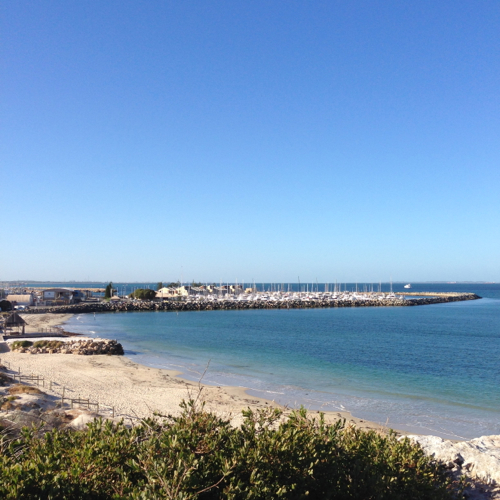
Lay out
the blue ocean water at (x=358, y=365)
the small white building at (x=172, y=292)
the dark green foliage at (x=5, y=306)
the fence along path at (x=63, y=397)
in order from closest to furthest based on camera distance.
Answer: the fence along path at (x=63, y=397), the blue ocean water at (x=358, y=365), the dark green foliage at (x=5, y=306), the small white building at (x=172, y=292)

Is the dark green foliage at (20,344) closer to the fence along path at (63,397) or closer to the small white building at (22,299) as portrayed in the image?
the fence along path at (63,397)

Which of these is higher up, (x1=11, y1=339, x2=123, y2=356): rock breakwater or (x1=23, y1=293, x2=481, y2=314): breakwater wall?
(x1=11, y1=339, x2=123, y2=356): rock breakwater

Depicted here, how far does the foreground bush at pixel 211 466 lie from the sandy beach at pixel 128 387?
357 inches

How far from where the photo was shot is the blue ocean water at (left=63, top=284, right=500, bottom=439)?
61.2 ft

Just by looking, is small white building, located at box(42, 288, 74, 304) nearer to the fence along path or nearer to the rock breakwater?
the rock breakwater

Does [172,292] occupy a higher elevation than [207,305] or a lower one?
higher

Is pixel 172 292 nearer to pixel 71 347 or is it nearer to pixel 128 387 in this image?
pixel 71 347

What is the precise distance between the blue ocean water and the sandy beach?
1.55 m

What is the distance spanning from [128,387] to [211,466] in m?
18.9

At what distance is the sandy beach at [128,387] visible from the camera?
17.6 m

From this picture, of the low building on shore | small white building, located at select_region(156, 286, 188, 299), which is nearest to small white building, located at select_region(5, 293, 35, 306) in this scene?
the low building on shore

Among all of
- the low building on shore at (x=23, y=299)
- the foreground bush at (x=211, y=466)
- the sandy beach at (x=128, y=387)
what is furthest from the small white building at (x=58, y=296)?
the foreground bush at (x=211, y=466)

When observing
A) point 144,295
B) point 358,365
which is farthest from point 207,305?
point 358,365

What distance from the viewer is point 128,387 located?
21.9 meters
